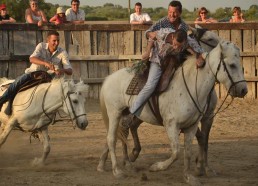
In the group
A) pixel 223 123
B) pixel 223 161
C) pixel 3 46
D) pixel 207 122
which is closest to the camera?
pixel 207 122

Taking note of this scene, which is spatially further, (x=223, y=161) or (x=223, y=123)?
(x=223, y=123)

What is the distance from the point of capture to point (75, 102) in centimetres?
1031

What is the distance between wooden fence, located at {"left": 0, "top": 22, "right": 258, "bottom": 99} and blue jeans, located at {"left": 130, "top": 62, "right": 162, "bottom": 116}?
8.22 meters

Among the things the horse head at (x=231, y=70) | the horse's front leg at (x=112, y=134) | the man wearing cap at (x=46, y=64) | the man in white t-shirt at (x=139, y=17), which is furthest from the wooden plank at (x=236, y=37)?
the horse head at (x=231, y=70)

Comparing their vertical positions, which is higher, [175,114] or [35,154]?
[175,114]

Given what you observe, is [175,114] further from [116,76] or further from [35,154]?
[35,154]

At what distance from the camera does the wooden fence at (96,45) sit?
17.6m

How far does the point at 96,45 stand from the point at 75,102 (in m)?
7.99

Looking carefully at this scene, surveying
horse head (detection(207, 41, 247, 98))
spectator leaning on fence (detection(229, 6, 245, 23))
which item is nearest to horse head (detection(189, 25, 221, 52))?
horse head (detection(207, 41, 247, 98))

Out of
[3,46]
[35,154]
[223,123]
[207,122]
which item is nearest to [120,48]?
[3,46]

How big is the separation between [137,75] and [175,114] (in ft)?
3.08

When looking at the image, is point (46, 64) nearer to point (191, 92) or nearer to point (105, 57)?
point (191, 92)

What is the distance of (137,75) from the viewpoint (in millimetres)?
10078

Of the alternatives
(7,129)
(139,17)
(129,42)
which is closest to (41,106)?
(7,129)
